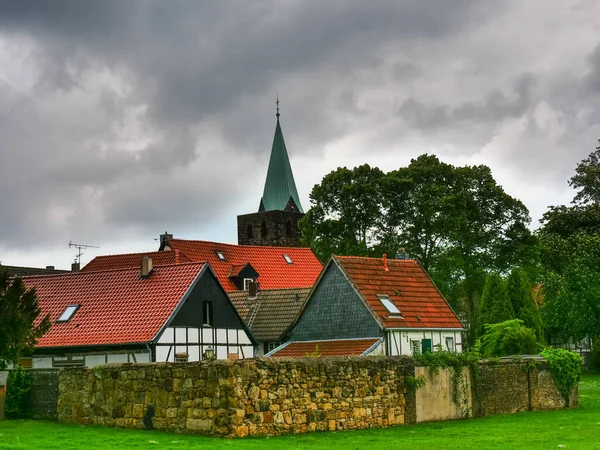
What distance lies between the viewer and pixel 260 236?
95.9 m

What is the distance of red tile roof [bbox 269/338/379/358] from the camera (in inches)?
1591

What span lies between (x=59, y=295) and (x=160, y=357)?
285 inches

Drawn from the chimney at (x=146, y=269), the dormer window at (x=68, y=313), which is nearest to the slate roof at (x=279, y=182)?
the chimney at (x=146, y=269)

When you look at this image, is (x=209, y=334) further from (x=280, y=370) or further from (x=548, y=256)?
(x=548, y=256)

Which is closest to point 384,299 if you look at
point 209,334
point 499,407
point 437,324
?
point 437,324

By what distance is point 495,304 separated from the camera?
5503 cm

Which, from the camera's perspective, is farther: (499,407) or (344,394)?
(499,407)

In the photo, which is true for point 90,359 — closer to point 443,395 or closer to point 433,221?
point 443,395

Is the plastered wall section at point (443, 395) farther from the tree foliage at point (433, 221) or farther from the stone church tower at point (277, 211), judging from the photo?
the stone church tower at point (277, 211)

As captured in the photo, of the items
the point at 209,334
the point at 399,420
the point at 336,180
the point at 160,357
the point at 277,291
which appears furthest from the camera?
the point at 336,180

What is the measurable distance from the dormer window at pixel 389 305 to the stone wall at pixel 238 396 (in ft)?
47.2

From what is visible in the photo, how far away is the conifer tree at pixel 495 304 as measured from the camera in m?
54.5

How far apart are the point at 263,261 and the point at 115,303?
68.1ft

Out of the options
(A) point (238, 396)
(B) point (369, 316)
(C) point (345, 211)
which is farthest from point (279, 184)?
(A) point (238, 396)
